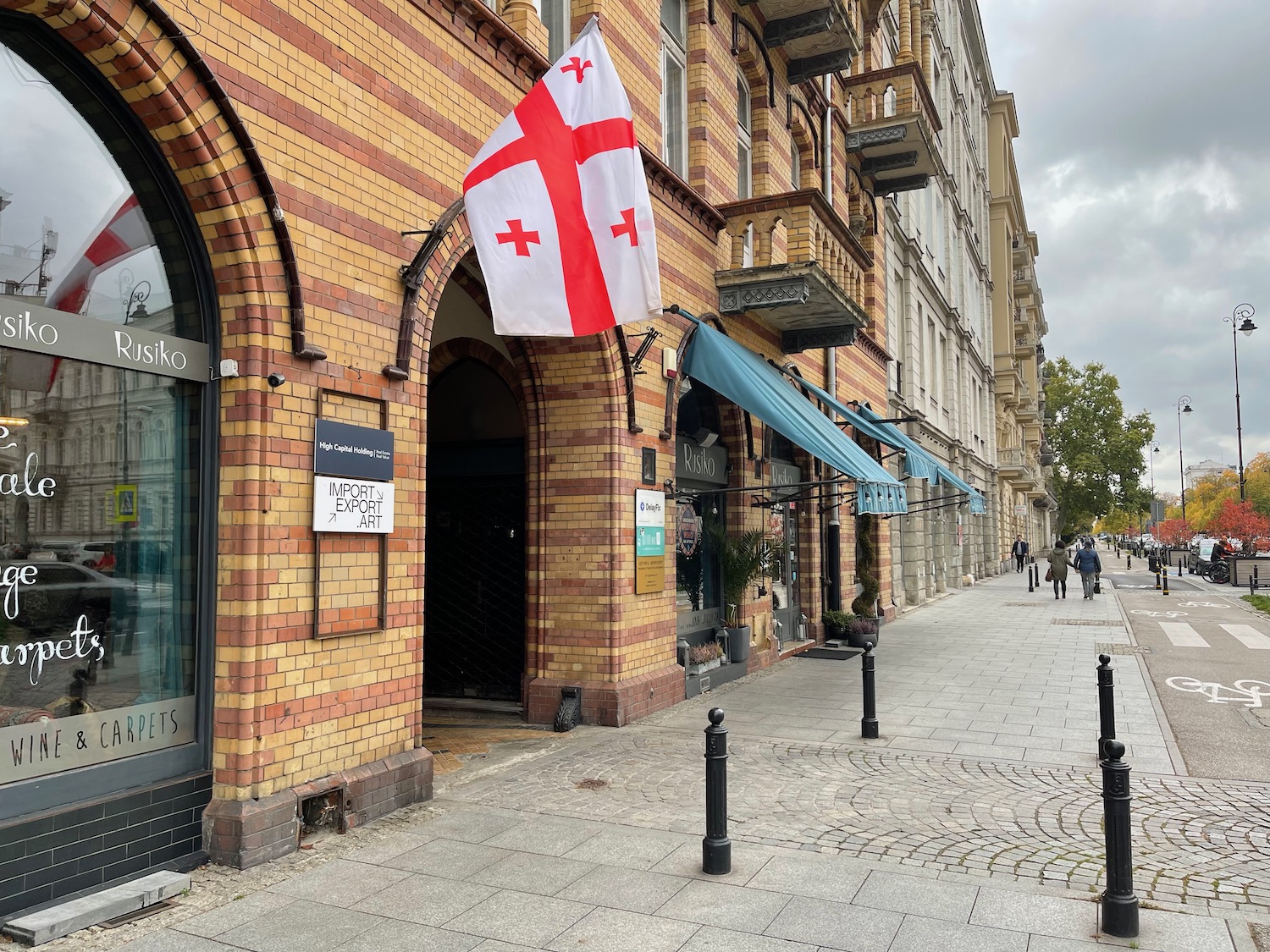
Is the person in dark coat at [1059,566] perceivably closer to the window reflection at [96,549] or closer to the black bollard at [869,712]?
the black bollard at [869,712]

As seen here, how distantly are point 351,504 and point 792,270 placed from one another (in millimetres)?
6988

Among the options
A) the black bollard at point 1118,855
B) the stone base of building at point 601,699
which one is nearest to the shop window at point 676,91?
the stone base of building at point 601,699

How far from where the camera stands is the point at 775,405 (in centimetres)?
1002

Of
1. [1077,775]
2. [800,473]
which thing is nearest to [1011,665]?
[800,473]

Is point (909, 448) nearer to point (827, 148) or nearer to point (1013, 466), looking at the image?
point (827, 148)

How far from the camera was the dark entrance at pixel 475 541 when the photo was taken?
10570mm

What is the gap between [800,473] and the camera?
16312 mm

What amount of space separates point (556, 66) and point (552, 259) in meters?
1.44

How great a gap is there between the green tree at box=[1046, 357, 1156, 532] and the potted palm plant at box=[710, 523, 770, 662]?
73468 millimetres

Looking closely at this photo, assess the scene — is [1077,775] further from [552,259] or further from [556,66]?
[556,66]

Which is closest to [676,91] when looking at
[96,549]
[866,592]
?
[96,549]

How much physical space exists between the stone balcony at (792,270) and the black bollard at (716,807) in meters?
7.22

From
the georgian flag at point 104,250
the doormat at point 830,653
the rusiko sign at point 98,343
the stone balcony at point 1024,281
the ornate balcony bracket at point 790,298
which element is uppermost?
the stone balcony at point 1024,281

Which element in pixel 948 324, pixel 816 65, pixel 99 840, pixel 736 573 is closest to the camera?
pixel 99 840
